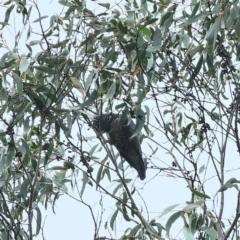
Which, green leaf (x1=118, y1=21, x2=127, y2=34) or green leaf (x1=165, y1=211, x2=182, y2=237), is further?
green leaf (x1=118, y1=21, x2=127, y2=34)

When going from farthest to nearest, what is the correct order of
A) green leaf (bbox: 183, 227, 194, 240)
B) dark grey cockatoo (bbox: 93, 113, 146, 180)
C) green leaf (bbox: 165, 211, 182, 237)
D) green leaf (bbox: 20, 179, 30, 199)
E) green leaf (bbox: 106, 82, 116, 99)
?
dark grey cockatoo (bbox: 93, 113, 146, 180) < green leaf (bbox: 20, 179, 30, 199) < green leaf (bbox: 106, 82, 116, 99) < green leaf (bbox: 165, 211, 182, 237) < green leaf (bbox: 183, 227, 194, 240)

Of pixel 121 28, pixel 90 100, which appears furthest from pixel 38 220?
pixel 121 28

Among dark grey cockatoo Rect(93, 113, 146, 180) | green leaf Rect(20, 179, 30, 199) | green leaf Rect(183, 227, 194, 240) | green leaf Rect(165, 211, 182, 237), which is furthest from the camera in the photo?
dark grey cockatoo Rect(93, 113, 146, 180)

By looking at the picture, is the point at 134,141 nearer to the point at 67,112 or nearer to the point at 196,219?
the point at 67,112

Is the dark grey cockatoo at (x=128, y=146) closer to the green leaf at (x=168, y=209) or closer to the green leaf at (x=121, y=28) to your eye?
the green leaf at (x=121, y=28)

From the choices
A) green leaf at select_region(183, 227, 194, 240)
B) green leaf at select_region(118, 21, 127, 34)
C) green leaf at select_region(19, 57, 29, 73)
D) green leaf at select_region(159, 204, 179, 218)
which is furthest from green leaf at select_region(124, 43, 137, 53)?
green leaf at select_region(183, 227, 194, 240)

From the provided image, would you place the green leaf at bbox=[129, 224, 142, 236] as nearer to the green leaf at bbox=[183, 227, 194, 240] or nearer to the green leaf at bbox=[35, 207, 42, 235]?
the green leaf at bbox=[35, 207, 42, 235]

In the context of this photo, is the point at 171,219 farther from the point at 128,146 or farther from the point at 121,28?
the point at 128,146

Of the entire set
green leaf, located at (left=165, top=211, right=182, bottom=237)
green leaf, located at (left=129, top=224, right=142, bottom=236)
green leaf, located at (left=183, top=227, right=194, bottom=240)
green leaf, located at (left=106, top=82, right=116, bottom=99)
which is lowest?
green leaf, located at (left=183, top=227, right=194, bottom=240)

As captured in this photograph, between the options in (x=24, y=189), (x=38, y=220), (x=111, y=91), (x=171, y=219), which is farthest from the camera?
(x=38, y=220)

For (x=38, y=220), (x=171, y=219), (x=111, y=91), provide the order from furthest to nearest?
(x=38, y=220) → (x=111, y=91) → (x=171, y=219)

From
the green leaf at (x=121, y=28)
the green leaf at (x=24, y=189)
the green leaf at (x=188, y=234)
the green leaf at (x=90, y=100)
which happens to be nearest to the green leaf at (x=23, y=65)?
the green leaf at (x=90, y=100)

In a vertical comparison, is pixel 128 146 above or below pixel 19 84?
above

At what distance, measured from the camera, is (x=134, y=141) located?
4082 mm
